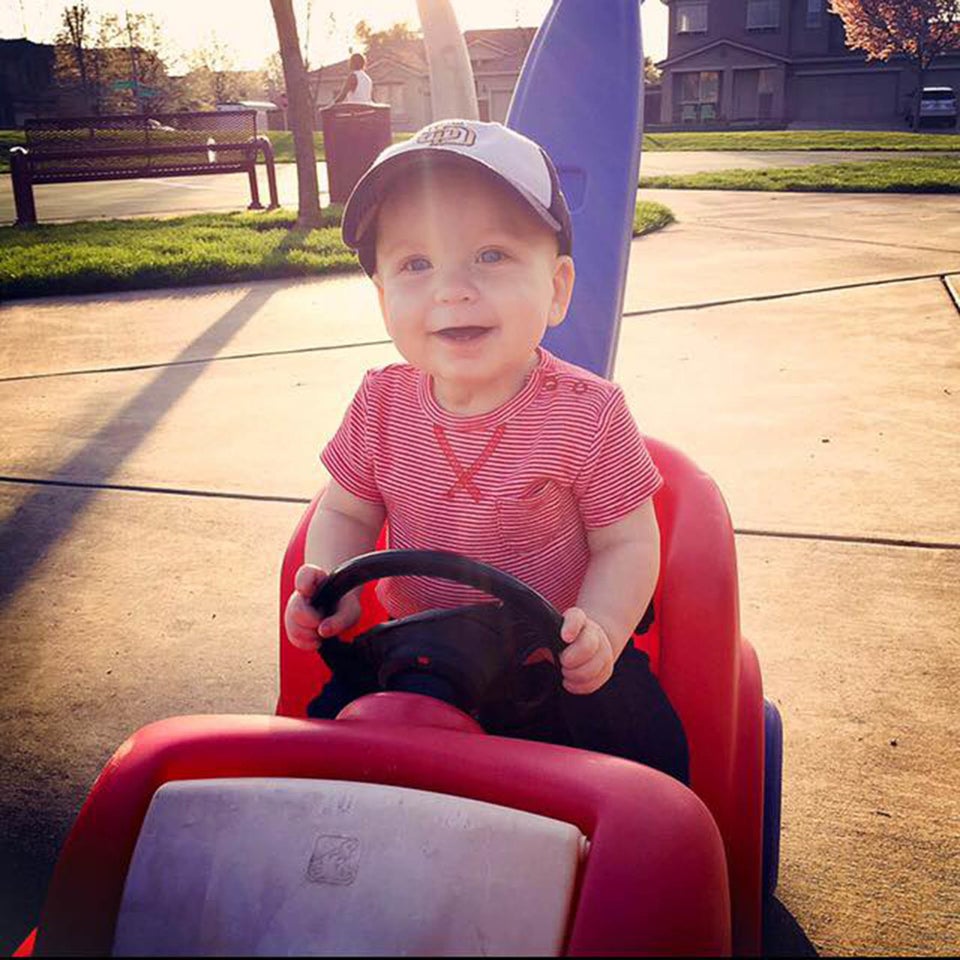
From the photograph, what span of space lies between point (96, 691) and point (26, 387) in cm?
240

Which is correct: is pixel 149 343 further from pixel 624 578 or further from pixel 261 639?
pixel 624 578

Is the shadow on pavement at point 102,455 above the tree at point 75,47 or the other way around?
the other way around

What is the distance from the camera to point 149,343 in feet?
15.9

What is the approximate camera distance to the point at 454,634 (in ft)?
3.88

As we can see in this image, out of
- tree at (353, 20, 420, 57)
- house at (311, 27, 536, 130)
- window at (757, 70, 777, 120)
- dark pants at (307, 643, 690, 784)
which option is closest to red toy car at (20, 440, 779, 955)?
dark pants at (307, 643, 690, 784)

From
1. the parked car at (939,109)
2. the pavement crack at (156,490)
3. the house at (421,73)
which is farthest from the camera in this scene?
the house at (421,73)

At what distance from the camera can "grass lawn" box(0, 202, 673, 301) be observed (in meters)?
6.21

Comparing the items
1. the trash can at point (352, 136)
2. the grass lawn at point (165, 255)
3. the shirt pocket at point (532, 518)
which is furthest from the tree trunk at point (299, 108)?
the shirt pocket at point (532, 518)

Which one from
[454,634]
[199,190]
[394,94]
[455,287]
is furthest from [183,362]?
[394,94]

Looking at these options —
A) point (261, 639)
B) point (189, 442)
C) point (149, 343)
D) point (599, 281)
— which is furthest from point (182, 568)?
point (149, 343)

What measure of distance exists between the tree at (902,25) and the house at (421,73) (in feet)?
50.6

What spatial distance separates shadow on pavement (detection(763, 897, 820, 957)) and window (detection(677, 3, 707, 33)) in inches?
1706

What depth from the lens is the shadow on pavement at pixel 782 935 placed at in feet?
4.87

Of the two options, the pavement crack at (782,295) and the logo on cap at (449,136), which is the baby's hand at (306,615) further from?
the pavement crack at (782,295)
